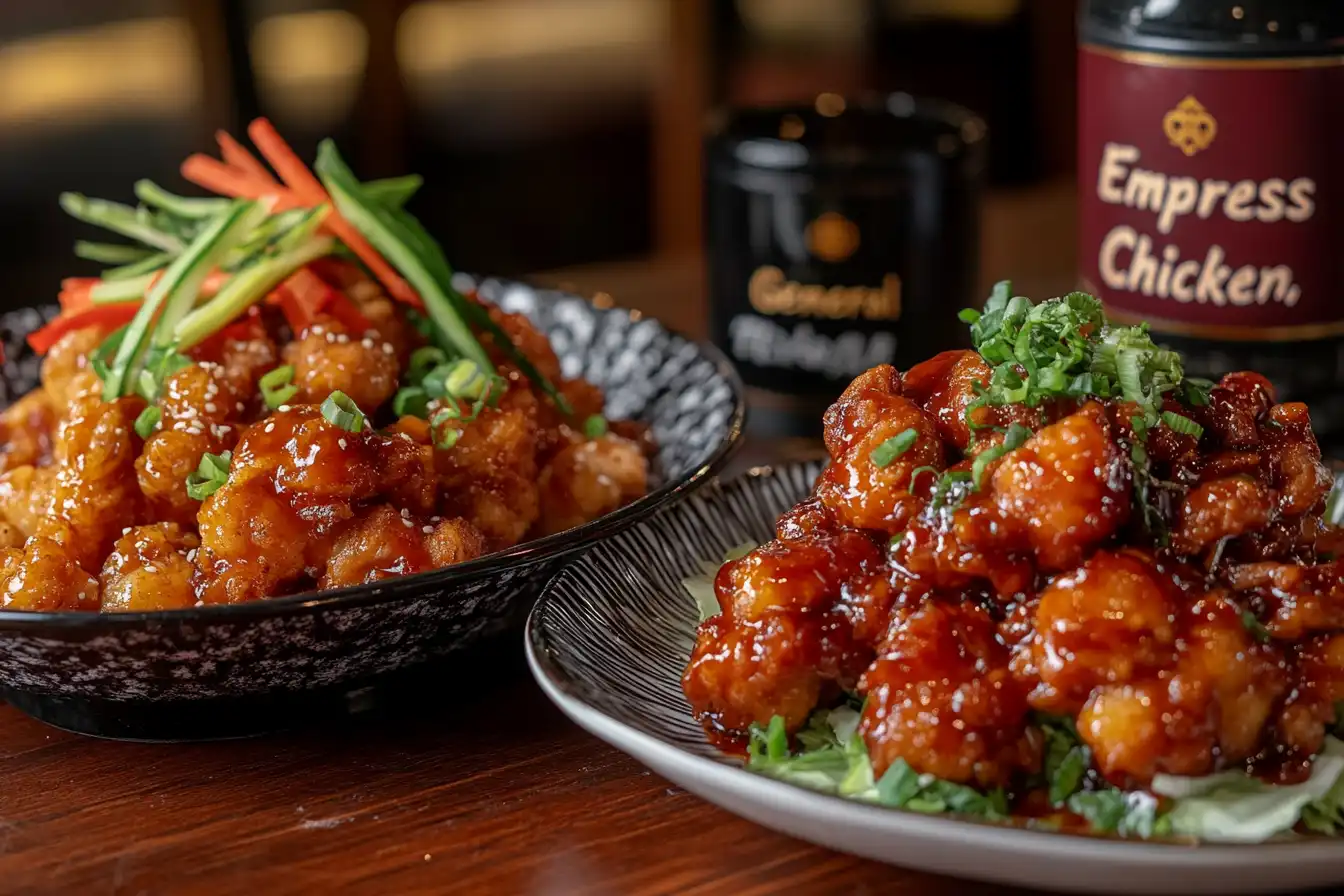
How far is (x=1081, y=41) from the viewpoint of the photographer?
6.18 feet

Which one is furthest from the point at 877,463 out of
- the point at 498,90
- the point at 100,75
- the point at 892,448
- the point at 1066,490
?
the point at 498,90

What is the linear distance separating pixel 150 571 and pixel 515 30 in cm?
318

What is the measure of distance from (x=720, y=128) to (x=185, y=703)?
1.18 meters

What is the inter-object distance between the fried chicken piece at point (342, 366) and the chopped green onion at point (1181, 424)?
71cm

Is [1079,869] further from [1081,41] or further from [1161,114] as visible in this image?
[1081,41]

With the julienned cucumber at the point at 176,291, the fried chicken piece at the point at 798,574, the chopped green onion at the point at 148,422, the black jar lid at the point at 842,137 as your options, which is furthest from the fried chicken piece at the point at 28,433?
the black jar lid at the point at 842,137

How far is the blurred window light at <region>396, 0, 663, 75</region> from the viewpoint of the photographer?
403cm

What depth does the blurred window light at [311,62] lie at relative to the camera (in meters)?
3.83

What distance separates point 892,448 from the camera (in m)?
1.11

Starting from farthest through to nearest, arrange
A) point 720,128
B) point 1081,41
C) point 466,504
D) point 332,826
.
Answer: point 720,128
point 1081,41
point 466,504
point 332,826

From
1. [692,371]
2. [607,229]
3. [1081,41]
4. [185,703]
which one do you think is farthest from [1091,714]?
[607,229]

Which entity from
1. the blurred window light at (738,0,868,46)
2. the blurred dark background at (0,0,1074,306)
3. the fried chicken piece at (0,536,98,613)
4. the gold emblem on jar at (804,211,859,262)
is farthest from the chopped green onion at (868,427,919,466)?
the blurred window light at (738,0,868,46)

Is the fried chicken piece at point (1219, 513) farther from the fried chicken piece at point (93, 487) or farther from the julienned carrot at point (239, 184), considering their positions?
the julienned carrot at point (239, 184)

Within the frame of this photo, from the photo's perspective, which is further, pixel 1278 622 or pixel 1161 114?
pixel 1161 114
